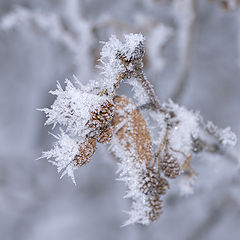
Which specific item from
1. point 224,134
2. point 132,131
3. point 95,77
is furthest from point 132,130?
point 95,77

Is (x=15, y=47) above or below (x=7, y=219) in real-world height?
above

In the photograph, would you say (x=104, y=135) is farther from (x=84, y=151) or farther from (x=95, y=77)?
(x=95, y=77)

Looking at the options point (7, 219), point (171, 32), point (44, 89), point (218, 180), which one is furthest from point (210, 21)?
point (7, 219)

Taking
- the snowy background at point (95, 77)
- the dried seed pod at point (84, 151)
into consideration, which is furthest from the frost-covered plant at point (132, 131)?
the snowy background at point (95, 77)

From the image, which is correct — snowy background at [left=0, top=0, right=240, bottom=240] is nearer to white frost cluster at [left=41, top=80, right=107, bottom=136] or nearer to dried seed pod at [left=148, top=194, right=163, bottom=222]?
dried seed pod at [left=148, top=194, right=163, bottom=222]

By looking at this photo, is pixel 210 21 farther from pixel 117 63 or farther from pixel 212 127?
pixel 117 63

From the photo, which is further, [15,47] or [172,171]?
[15,47]
